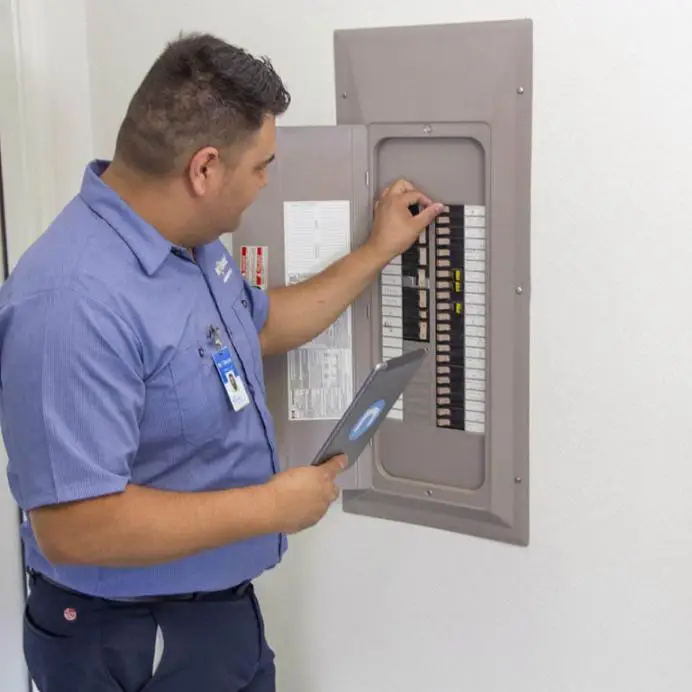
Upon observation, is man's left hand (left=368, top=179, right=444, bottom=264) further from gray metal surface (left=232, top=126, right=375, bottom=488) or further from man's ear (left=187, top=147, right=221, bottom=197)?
man's ear (left=187, top=147, right=221, bottom=197)

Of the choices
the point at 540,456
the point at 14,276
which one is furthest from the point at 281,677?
the point at 14,276

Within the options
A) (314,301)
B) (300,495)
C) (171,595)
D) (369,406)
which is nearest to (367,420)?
(369,406)

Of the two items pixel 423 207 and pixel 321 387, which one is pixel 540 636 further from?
pixel 423 207

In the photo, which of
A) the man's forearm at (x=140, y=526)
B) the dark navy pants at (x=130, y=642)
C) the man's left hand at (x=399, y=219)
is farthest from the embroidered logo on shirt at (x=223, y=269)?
the dark navy pants at (x=130, y=642)

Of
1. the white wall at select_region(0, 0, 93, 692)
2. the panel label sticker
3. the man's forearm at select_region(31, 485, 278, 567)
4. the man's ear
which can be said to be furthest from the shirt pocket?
the white wall at select_region(0, 0, 93, 692)

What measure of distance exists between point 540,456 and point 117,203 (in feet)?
2.64

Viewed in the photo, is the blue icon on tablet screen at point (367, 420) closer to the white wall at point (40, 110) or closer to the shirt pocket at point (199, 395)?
the shirt pocket at point (199, 395)

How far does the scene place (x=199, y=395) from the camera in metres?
1.46

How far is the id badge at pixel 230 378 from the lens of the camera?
150cm

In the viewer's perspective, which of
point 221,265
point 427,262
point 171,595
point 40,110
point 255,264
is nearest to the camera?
point 171,595

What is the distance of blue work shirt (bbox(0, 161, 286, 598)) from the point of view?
129 centimetres

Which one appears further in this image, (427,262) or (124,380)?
(427,262)

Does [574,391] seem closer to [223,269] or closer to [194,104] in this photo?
[223,269]

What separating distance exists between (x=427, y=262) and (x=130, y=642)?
77 centimetres
